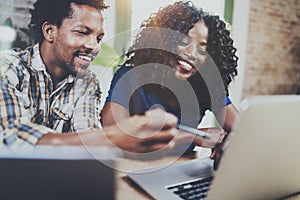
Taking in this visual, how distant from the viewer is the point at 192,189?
1.33 meters

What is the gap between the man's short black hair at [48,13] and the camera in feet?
4.65

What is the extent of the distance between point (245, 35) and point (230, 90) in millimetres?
345

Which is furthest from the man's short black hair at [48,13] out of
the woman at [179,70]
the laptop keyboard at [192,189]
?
the laptop keyboard at [192,189]

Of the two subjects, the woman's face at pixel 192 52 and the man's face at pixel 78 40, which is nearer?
the man's face at pixel 78 40

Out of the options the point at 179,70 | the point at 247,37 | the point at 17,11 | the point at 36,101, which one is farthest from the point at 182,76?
the point at 17,11

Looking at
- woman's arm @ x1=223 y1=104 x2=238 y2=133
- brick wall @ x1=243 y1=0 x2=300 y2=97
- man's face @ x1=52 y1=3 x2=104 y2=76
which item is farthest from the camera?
brick wall @ x1=243 y1=0 x2=300 y2=97

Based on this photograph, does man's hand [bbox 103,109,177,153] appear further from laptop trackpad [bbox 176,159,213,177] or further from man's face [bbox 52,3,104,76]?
man's face [bbox 52,3,104,76]

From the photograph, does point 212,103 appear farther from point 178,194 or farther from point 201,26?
point 178,194

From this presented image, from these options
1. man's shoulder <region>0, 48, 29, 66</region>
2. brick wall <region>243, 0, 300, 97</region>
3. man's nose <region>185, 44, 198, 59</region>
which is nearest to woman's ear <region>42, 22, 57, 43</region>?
man's shoulder <region>0, 48, 29, 66</region>

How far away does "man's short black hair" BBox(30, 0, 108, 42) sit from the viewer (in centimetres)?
142

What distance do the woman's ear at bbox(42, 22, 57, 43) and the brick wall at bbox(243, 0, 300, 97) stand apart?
118cm

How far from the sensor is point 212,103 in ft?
6.42

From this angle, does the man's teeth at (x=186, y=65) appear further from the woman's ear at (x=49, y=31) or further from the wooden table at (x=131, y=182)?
the woman's ear at (x=49, y=31)

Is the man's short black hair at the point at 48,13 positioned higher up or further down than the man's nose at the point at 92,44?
higher up
